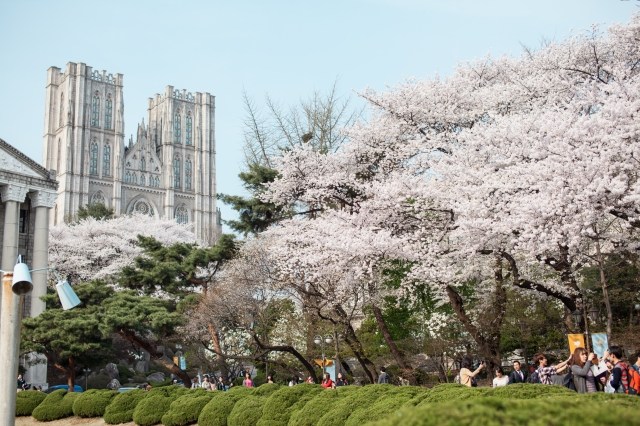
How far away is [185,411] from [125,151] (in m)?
94.6

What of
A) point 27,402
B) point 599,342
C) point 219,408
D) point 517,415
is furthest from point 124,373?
point 517,415

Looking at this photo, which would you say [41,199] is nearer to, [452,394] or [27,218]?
[27,218]

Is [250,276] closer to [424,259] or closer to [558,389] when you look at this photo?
[424,259]

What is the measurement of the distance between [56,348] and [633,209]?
19.4 metres

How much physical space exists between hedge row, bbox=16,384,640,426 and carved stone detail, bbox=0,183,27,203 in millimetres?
18799

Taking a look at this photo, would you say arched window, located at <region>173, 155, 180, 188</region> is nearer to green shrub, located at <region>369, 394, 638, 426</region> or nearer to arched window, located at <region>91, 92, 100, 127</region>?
arched window, located at <region>91, 92, 100, 127</region>

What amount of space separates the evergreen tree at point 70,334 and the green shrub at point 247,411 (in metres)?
12.2

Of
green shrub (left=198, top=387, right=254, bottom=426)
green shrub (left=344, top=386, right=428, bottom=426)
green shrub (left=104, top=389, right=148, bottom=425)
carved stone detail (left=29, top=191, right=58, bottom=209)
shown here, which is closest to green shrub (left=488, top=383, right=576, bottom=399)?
green shrub (left=344, top=386, right=428, bottom=426)

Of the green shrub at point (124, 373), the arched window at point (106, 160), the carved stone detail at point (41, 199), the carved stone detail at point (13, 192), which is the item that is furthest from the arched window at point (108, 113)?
the carved stone detail at point (13, 192)

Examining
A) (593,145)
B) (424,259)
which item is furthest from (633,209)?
(424,259)

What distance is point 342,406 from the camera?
8.91 metres

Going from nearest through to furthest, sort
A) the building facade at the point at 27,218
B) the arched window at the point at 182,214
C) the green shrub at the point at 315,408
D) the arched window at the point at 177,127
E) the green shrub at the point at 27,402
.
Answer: the green shrub at the point at 315,408 < the green shrub at the point at 27,402 < the building facade at the point at 27,218 < the arched window at the point at 182,214 < the arched window at the point at 177,127

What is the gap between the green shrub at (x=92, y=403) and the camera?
14.5 metres

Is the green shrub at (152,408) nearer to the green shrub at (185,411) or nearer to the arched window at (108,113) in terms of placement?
the green shrub at (185,411)
